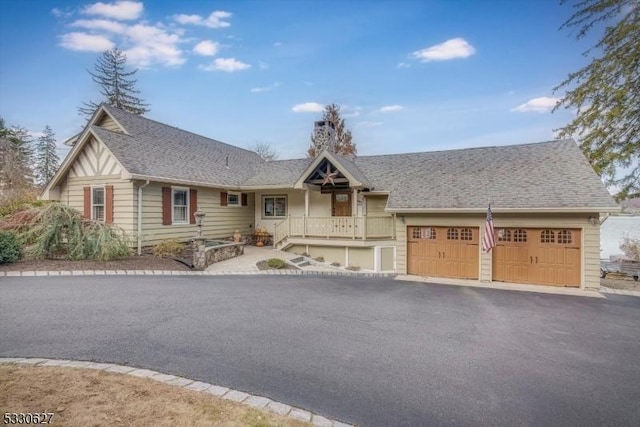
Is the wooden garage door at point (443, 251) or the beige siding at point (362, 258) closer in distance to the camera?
the wooden garage door at point (443, 251)

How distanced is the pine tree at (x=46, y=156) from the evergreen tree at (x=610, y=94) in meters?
49.6

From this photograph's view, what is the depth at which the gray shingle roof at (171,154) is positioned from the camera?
1334 cm

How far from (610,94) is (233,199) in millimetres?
19061

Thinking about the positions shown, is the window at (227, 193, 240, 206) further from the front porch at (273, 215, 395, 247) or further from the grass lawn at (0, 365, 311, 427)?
the grass lawn at (0, 365, 311, 427)

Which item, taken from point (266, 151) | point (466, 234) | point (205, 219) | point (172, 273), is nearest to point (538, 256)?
point (466, 234)

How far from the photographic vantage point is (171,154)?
15781 millimetres

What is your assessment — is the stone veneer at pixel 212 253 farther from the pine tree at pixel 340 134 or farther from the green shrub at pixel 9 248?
the pine tree at pixel 340 134

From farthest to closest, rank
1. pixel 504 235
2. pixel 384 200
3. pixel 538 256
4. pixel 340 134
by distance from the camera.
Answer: pixel 340 134 → pixel 384 200 → pixel 504 235 → pixel 538 256

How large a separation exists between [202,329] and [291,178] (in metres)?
13.0

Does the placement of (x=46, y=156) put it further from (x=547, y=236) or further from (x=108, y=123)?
(x=547, y=236)

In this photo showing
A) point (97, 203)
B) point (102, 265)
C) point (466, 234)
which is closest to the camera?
point (102, 265)

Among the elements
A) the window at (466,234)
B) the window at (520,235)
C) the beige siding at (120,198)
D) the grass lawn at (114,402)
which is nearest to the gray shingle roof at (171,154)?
the beige siding at (120,198)

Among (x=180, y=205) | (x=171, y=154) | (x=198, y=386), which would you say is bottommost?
(x=198, y=386)

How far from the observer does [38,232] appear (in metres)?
11.5
